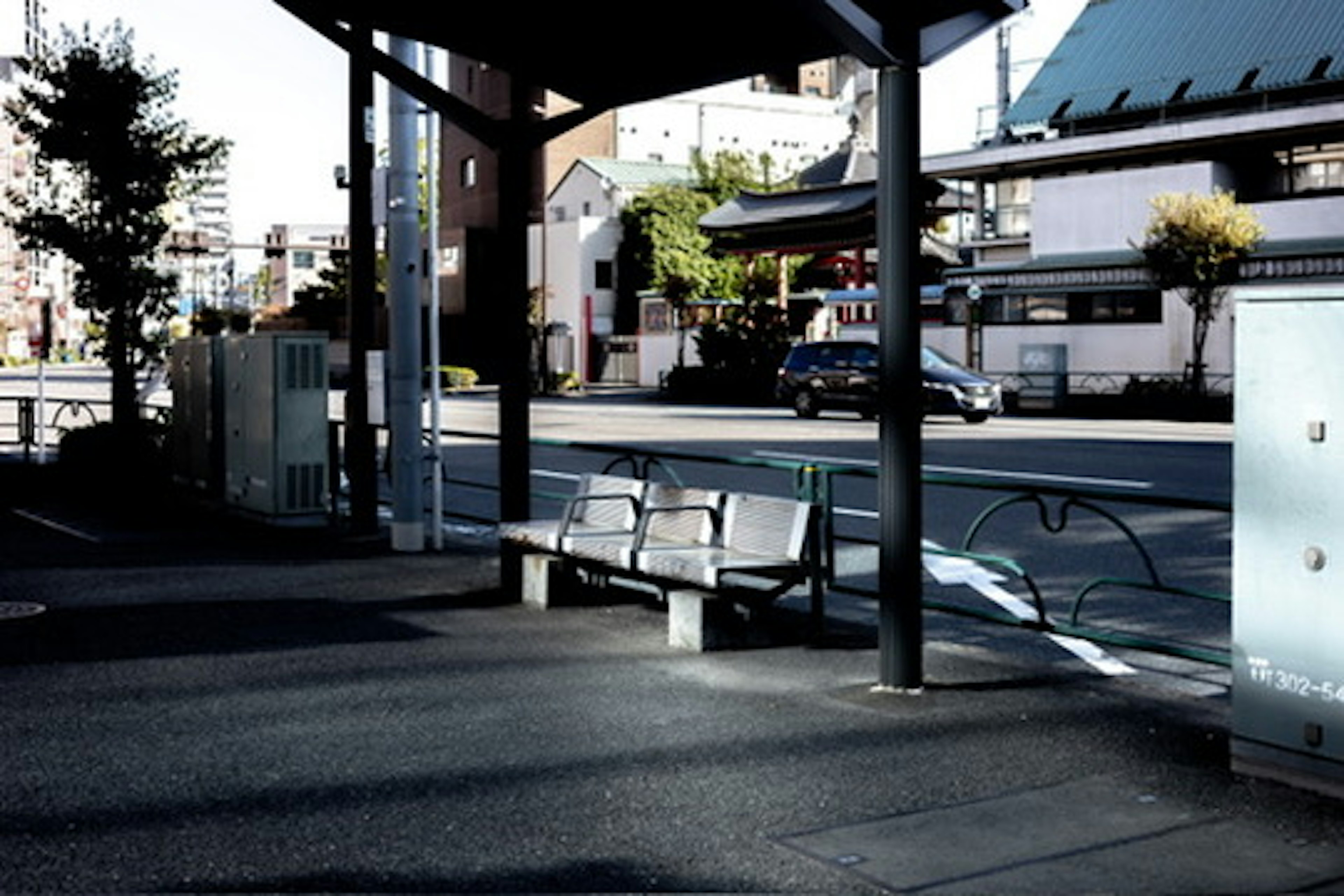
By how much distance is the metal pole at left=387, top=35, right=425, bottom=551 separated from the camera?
11.6 m

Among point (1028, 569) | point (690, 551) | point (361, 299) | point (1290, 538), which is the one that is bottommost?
point (1028, 569)

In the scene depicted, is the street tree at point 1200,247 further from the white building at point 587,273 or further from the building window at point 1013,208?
the white building at point 587,273

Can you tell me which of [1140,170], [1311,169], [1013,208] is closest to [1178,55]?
[1140,170]

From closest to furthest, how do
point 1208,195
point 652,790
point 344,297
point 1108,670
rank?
point 652,790, point 1108,670, point 1208,195, point 344,297

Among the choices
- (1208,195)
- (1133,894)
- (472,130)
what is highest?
(1208,195)

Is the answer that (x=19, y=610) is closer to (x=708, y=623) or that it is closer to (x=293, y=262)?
(x=708, y=623)

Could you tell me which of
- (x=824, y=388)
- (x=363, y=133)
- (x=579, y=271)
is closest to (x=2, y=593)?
(x=363, y=133)

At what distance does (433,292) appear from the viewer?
36.5 ft

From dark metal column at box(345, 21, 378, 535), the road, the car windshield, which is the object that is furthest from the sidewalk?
the car windshield

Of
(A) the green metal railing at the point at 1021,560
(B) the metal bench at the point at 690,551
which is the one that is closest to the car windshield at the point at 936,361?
(A) the green metal railing at the point at 1021,560

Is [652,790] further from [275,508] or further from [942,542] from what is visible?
[275,508]

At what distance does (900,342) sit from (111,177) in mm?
14170

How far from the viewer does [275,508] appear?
13141 millimetres

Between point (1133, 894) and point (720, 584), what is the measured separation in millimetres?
3586
